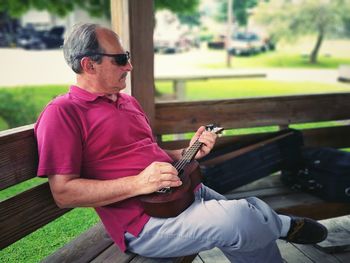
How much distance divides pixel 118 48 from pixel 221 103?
132 cm

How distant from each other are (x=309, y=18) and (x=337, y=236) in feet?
73.1

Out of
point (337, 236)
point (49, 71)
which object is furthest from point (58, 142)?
point (49, 71)

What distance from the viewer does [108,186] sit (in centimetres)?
167

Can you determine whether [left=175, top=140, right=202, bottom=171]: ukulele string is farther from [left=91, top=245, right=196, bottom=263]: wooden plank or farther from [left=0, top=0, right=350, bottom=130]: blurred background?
[left=0, top=0, right=350, bottom=130]: blurred background

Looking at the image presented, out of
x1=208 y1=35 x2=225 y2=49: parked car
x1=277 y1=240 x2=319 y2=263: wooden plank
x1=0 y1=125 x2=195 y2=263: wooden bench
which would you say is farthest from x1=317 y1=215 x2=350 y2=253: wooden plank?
x1=208 y1=35 x2=225 y2=49: parked car

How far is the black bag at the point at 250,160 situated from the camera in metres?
2.81

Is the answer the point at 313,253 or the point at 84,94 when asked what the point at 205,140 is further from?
the point at 313,253

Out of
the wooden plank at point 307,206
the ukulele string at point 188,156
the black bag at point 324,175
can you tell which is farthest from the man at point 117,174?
the black bag at point 324,175

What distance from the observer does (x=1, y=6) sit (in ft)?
24.3

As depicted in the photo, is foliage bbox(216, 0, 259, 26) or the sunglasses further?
foliage bbox(216, 0, 259, 26)

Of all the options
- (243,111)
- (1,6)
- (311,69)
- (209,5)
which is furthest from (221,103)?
(209,5)

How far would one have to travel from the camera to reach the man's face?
1836mm

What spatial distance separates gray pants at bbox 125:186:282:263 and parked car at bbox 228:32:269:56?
24.2 metres

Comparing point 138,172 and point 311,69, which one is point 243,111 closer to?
point 138,172
